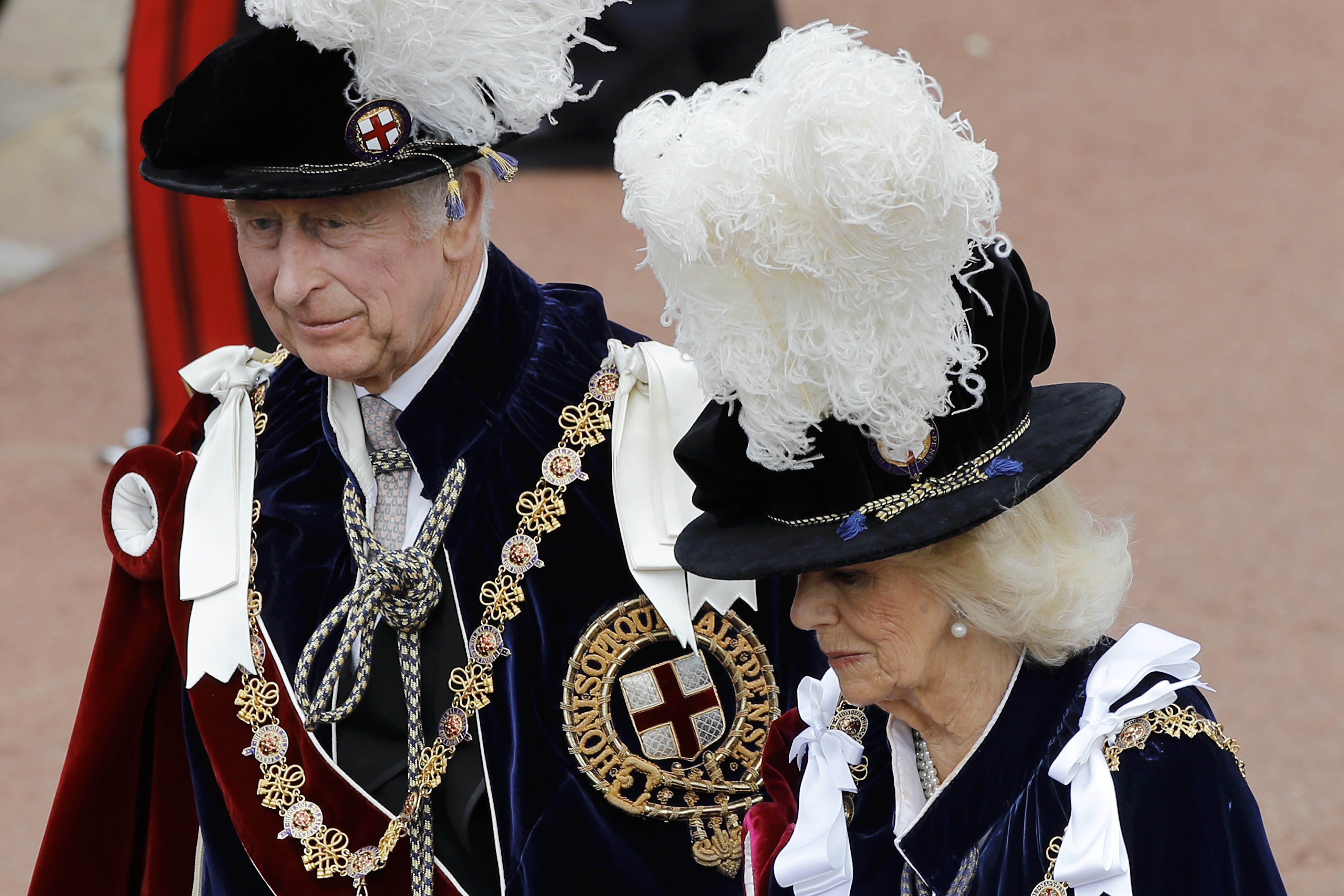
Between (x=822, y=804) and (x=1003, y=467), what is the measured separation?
55 centimetres

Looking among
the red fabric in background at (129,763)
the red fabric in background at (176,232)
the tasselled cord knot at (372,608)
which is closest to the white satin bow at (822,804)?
the tasselled cord knot at (372,608)

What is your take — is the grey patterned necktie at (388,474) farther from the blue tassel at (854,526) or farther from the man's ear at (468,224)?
the blue tassel at (854,526)

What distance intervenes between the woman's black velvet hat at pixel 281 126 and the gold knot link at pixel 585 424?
0.43 meters

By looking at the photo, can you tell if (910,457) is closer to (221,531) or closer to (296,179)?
(296,179)

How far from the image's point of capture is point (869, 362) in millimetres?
1761

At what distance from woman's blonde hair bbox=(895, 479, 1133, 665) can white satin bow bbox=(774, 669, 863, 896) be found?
241 mm

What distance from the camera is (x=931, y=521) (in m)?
1.83

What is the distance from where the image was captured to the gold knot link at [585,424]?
2486 millimetres

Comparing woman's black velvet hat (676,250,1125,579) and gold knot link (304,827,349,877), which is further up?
woman's black velvet hat (676,250,1125,579)

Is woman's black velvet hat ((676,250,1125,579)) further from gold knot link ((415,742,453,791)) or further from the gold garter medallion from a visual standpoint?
gold knot link ((415,742,453,791))

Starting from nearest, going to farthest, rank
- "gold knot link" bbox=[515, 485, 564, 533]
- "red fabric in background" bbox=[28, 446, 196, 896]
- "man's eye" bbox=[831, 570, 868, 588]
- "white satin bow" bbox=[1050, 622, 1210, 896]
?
1. "white satin bow" bbox=[1050, 622, 1210, 896]
2. "man's eye" bbox=[831, 570, 868, 588]
3. "gold knot link" bbox=[515, 485, 564, 533]
4. "red fabric in background" bbox=[28, 446, 196, 896]

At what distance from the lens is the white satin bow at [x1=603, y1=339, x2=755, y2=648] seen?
2.40 metres

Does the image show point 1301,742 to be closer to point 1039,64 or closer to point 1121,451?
point 1121,451

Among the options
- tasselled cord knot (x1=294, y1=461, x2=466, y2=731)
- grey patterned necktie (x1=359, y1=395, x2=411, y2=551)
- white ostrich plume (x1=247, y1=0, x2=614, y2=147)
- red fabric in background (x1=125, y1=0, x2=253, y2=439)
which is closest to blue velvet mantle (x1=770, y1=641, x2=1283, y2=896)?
tasselled cord knot (x1=294, y1=461, x2=466, y2=731)
